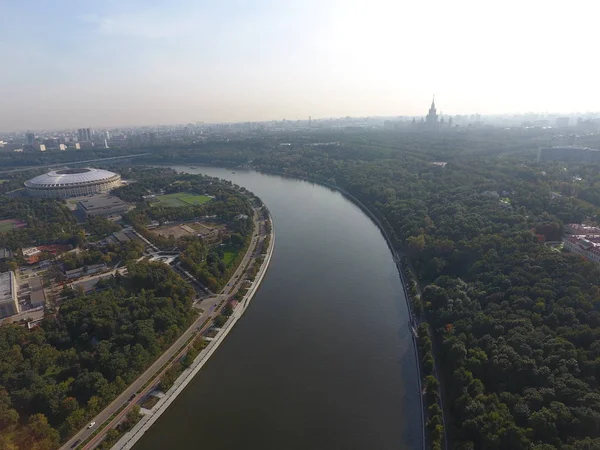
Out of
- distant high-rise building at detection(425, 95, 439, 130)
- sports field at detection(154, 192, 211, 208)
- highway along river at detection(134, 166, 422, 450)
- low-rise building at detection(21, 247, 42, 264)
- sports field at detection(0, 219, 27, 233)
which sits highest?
distant high-rise building at detection(425, 95, 439, 130)

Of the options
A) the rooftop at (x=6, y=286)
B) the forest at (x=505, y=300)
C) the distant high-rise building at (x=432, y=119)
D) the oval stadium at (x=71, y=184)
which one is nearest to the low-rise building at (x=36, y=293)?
the rooftop at (x=6, y=286)

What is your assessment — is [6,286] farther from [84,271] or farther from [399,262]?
[399,262]

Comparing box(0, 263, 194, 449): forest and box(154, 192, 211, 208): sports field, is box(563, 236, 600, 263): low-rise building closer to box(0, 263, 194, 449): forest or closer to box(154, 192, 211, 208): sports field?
box(0, 263, 194, 449): forest

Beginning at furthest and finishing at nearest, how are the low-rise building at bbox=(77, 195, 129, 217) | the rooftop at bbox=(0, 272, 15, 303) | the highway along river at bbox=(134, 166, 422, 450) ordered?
the low-rise building at bbox=(77, 195, 129, 217) → the rooftop at bbox=(0, 272, 15, 303) → the highway along river at bbox=(134, 166, 422, 450)

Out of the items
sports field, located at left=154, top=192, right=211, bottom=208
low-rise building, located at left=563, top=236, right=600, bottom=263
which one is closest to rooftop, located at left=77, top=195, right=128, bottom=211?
sports field, located at left=154, top=192, right=211, bottom=208

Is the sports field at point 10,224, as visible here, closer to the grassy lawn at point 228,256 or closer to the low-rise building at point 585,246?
the grassy lawn at point 228,256

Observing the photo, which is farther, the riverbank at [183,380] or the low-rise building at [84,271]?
the low-rise building at [84,271]

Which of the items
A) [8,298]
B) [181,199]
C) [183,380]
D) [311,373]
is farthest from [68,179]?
[311,373]

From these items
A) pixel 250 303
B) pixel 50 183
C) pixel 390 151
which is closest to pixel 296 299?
pixel 250 303
